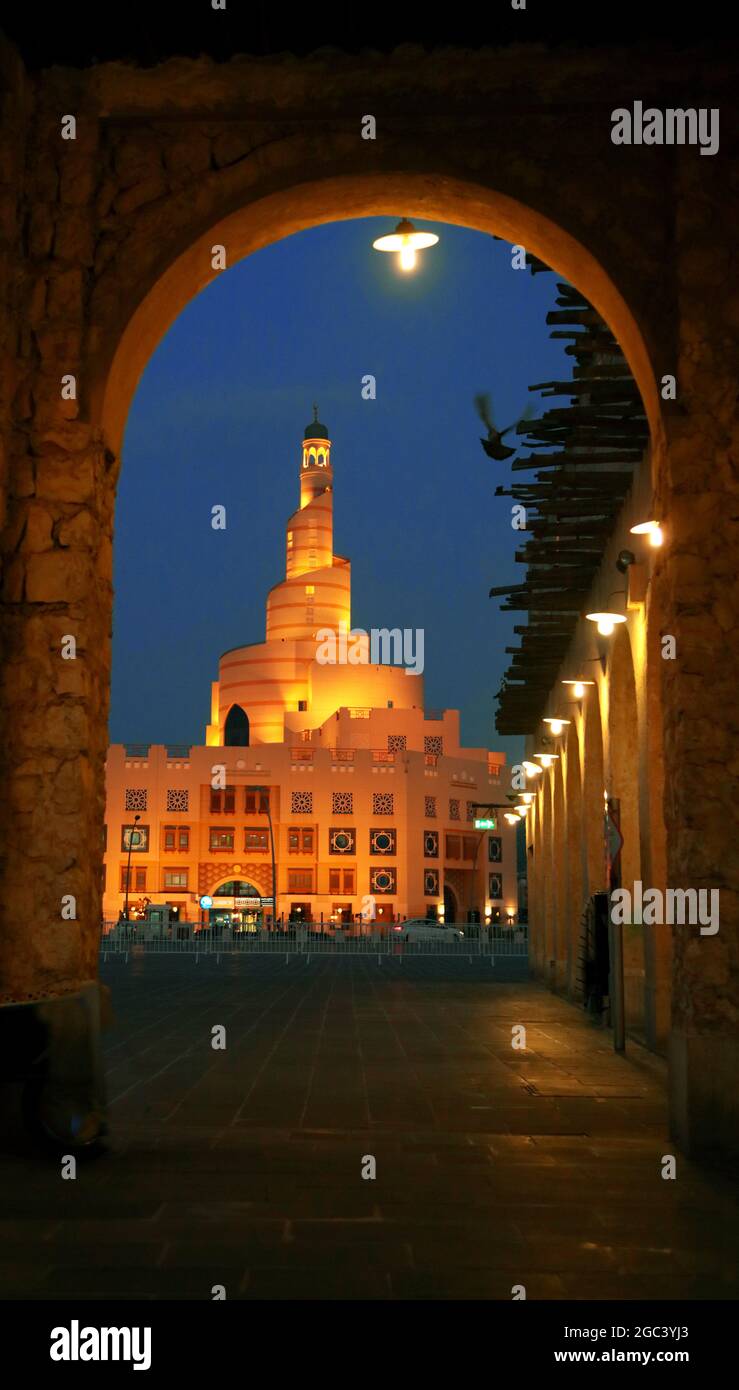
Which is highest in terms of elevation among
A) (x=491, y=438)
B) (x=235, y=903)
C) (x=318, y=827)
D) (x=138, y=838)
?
(x=491, y=438)

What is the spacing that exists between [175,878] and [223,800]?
513cm

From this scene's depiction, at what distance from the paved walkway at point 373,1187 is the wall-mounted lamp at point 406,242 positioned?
6.36 metres

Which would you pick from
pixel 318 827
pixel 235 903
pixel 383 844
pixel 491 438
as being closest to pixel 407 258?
pixel 491 438

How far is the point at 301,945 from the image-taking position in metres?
42.7

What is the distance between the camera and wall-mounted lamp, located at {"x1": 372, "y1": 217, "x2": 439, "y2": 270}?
32.4ft

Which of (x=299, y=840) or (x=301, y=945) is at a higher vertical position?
(x=299, y=840)

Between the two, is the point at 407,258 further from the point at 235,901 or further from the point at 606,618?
the point at 235,901

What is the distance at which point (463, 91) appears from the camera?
8484mm

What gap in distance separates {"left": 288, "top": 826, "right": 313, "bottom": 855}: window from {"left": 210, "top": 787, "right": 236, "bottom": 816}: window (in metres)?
3.77

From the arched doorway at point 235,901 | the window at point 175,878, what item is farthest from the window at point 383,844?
the window at point 175,878

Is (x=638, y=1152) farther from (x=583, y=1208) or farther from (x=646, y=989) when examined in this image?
(x=646, y=989)

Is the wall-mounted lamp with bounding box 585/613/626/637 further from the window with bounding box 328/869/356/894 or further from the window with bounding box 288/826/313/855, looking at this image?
the window with bounding box 288/826/313/855

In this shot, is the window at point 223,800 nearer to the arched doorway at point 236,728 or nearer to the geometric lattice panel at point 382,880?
the geometric lattice panel at point 382,880

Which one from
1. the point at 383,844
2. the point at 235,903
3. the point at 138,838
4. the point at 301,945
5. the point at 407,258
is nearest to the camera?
the point at 407,258
